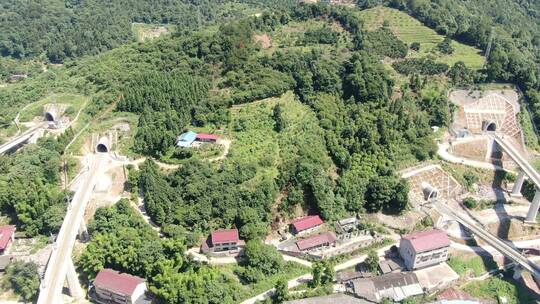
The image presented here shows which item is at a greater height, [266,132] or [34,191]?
[266,132]

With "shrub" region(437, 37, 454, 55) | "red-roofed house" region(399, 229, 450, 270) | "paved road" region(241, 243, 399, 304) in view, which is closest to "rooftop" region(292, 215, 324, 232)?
"paved road" region(241, 243, 399, 304)

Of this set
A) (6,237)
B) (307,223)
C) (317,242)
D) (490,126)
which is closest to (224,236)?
(307,223)

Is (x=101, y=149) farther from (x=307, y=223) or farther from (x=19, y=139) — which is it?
(x=307, y=223)

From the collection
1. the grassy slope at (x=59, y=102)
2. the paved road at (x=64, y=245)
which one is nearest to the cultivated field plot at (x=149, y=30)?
the grassy slope at (x=59, y=102)

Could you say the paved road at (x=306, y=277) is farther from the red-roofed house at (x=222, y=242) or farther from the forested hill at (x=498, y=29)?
the forested hill at (x=498, y=29)

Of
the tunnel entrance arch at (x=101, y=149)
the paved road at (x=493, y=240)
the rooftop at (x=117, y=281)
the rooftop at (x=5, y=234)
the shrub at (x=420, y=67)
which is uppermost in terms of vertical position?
the shrub at (x=420, y=67)

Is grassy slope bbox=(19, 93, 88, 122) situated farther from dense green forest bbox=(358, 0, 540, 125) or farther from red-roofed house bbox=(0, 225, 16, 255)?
dense green forest bbox=(358, 0, 540, 125)
